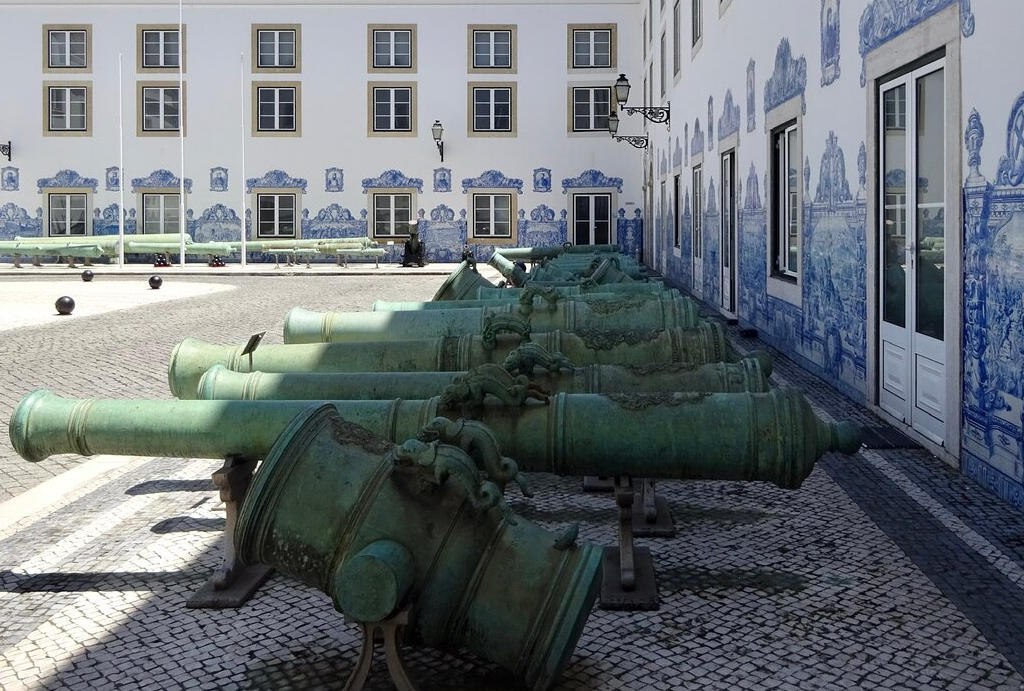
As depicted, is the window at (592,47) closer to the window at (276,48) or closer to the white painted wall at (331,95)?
the white painted wall at (331,95)

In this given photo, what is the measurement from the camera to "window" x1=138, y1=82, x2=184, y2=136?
34.3 metres

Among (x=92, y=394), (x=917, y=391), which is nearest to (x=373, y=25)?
(x=92, y=394)

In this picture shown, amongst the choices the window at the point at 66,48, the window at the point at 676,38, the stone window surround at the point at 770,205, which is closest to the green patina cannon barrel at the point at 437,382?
the stone window surround at the point at 770,205

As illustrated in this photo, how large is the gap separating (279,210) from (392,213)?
3529 mm

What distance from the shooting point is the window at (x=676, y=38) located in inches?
843

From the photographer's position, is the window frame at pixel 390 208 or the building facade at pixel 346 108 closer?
the building facade at pixel 346 108

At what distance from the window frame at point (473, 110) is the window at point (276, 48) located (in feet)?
17.7

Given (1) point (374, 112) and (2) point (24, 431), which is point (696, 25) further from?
(1) point (374, 112)

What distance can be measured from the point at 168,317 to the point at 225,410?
12047 millimetres

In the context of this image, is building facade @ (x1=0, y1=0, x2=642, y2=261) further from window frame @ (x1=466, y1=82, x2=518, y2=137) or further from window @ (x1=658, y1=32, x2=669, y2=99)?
window @ (x1=658, y1=32, x2=669, y2=99)

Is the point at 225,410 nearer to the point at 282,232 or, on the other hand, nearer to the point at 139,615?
the point at 139,615

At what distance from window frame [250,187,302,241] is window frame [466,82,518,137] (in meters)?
5.73

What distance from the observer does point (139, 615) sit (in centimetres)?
388

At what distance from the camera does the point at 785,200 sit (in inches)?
445
